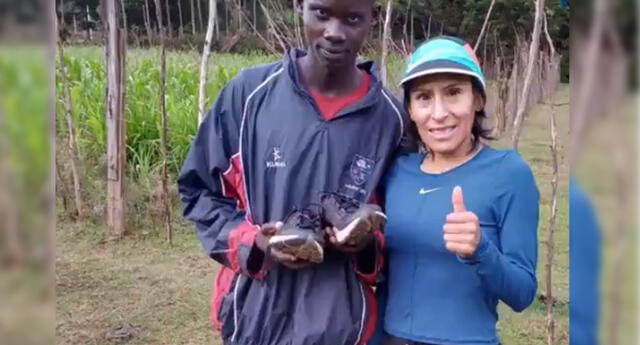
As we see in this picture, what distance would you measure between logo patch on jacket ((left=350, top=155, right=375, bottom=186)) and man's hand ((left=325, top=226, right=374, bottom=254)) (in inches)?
4.9

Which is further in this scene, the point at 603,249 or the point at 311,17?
the point at 311,17

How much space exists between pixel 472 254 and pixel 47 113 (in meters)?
0.84

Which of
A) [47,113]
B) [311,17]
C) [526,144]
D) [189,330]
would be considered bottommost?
[189,330]

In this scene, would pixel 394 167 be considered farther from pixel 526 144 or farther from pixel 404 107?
pixel 526 144

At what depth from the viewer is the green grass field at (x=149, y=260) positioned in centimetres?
342

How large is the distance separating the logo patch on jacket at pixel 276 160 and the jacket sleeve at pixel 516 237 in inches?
14.4

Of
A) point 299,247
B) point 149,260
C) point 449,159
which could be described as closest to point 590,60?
point 299,247

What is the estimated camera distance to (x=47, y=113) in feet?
1.18

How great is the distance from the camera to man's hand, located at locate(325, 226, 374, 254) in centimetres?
121

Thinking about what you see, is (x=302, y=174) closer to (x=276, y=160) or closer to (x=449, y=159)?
(x=276, y=160)

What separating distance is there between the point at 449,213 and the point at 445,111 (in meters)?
0.17

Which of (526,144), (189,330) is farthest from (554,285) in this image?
(526,144)

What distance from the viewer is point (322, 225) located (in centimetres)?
124

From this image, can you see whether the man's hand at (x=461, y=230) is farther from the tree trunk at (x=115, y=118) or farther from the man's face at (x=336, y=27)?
the tree trunk at (x=115, y=118)
